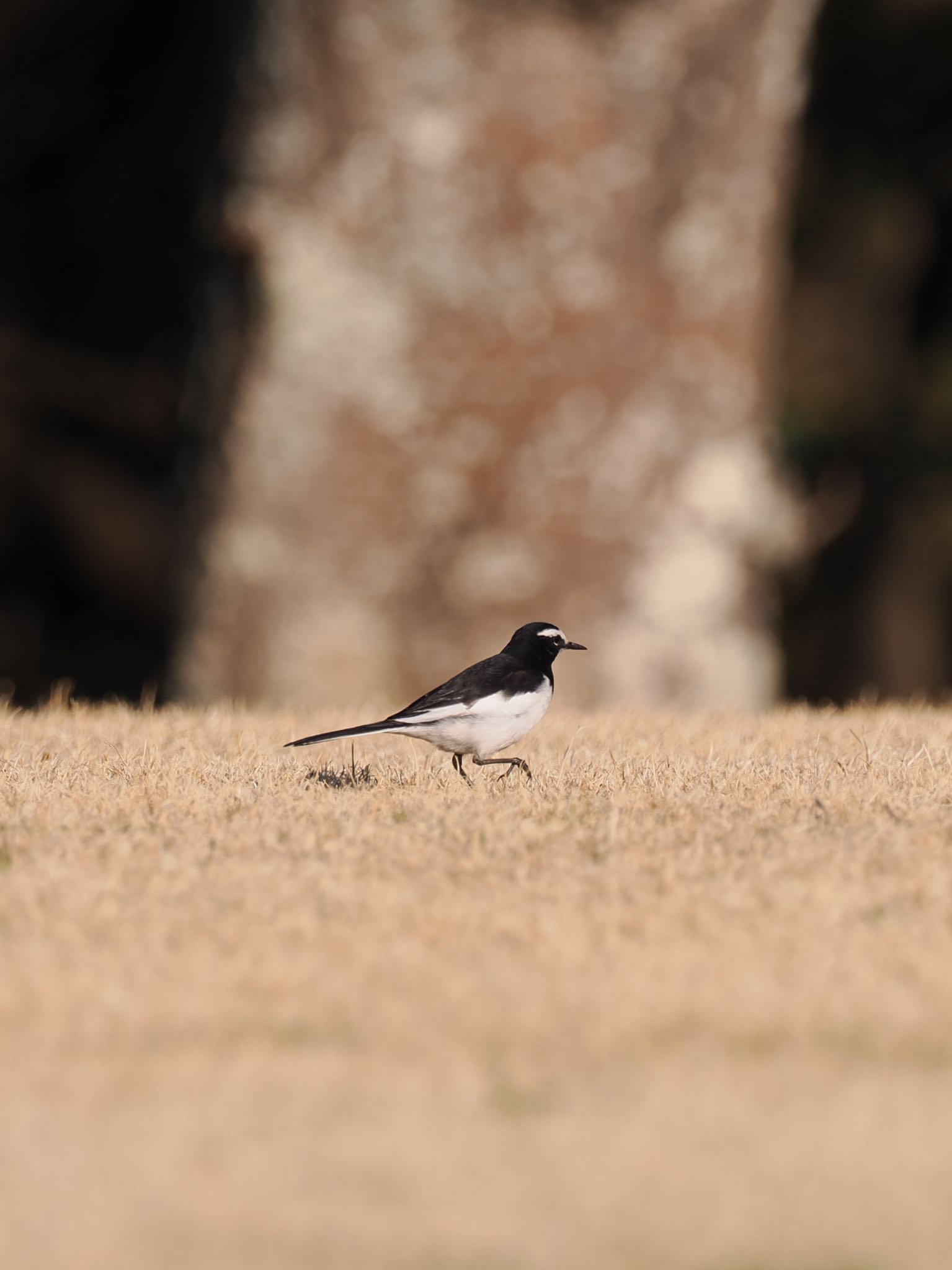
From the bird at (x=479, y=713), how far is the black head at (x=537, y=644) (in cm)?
10

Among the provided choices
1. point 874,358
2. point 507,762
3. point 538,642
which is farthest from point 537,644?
point 874,358

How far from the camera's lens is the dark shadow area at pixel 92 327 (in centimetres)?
1636

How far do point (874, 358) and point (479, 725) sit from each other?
39.3ft

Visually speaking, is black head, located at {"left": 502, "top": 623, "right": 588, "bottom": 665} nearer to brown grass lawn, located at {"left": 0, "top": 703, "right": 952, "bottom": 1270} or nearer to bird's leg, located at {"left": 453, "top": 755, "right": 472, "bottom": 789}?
bird's leg, located at {"left": 453, "top": 755, "right": 472, "bottom": 789}

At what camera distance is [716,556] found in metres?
9.48

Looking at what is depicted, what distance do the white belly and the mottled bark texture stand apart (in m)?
3.59

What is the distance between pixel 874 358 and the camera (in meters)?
16.5

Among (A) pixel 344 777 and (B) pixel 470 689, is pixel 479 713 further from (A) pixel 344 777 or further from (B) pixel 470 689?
(A) pixel 344 777

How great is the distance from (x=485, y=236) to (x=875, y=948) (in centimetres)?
590

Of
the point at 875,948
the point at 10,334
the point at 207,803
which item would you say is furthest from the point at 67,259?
the point at 875,948

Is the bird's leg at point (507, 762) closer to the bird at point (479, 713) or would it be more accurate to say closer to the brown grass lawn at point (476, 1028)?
the bird at point (479, 713)

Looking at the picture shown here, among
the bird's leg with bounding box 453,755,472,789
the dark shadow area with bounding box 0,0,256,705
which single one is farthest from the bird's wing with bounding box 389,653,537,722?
the dark shadow area with bounding box 0,0,256,705

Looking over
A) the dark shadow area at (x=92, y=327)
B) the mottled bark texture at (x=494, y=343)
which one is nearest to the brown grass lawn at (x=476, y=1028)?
the mottled bark texture at (x=494, y=343)

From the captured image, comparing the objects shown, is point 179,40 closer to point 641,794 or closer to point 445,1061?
point 641,794
